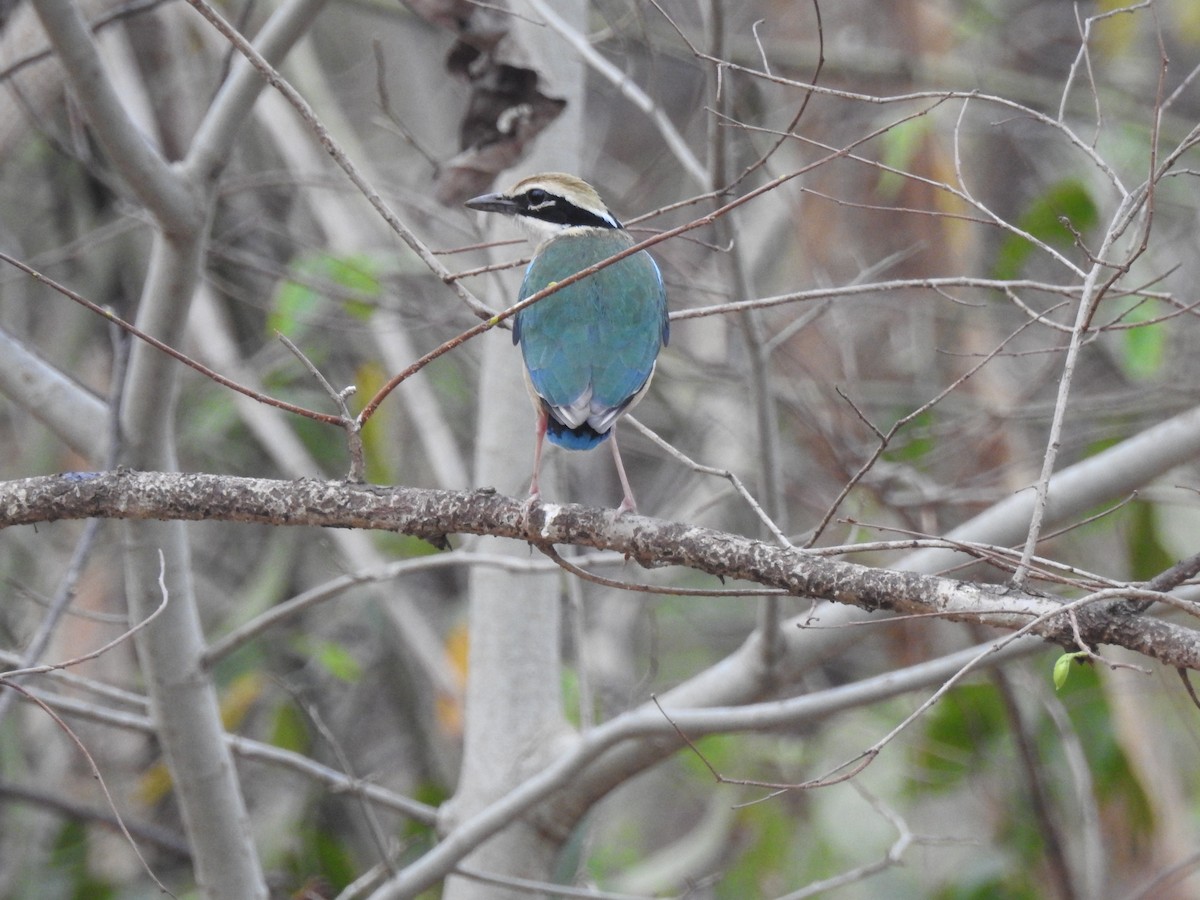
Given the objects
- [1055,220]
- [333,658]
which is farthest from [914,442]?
[333,658]

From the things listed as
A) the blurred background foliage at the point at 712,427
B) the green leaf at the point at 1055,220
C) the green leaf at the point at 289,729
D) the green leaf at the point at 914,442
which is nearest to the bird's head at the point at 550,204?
the blurred background foliage at the point at 712,427

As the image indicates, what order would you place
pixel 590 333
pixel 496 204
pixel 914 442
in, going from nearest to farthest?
pixel 590 333 < pixel 496 204 < pixel 914 442

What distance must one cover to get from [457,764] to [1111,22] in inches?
265

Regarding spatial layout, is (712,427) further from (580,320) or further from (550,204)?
(580,320)

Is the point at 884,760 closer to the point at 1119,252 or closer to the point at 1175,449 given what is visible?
the point at 1119,252

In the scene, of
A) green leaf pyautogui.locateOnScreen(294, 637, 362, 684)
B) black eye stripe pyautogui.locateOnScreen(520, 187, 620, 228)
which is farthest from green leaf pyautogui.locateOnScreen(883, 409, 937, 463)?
green leaf pyautogui.locateOnScreen(294, 637, 362, 684)

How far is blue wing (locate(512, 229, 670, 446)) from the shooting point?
395 centimetres

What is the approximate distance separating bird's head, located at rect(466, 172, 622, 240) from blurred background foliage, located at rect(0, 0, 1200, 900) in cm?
135

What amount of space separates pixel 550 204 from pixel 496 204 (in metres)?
0.23

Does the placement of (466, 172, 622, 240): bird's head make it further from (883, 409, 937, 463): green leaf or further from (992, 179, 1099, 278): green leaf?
(992, 179, 1099, 278): green leaf

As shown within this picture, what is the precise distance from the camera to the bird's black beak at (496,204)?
4629 mm

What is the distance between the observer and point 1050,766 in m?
7.29

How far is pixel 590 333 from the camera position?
14.1 feet

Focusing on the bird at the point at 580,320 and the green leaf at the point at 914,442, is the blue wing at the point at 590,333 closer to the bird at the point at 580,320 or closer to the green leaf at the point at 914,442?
the bird at the point at 580,320
